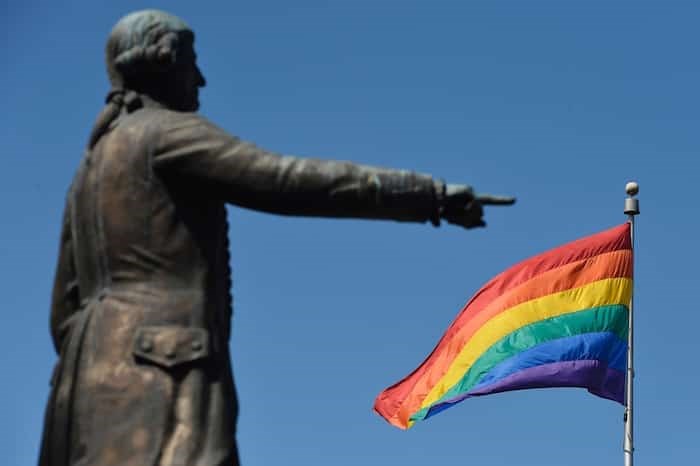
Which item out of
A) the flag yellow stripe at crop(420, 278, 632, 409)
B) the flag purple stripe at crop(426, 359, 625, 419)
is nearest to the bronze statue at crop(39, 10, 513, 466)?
the flag purple stripe at crop(426, 359, 625, 419)

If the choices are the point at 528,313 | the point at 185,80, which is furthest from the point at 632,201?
the point at 185,80

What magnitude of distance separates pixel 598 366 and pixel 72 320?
21378mm

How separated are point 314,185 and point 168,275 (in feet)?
2.95

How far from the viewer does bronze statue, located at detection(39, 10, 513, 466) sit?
10609 millimetres

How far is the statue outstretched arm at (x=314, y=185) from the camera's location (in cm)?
1066

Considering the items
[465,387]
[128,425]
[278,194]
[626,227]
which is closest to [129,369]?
[128,425]

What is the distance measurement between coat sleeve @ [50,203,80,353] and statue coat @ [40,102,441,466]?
0.24 meters

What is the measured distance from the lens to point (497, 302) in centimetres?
3259

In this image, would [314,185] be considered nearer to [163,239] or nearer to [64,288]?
[163,239]

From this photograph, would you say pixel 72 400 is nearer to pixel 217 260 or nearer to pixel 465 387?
pixel 217 260

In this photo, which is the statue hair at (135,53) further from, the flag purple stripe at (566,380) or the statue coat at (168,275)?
the flag purple stripe at (566,380)

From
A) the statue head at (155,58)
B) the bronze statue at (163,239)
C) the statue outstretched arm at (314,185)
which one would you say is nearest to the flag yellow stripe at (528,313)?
the statue head at (155,58)

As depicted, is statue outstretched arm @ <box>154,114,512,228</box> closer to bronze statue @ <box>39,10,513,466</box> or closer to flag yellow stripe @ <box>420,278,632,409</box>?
bronze statue @ <box>39,10,513,466</box>

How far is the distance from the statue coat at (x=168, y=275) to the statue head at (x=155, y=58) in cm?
22
